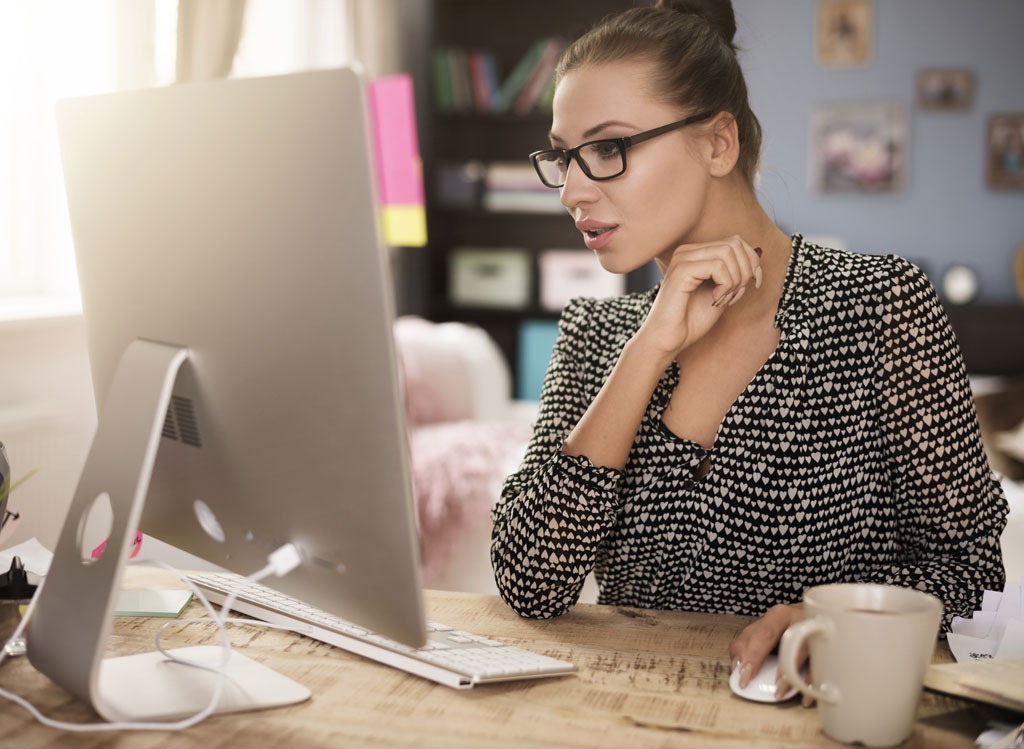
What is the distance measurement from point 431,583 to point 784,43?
3.00 metres

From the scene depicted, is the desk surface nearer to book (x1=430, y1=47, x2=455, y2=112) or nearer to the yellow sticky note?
the yellow sticky note

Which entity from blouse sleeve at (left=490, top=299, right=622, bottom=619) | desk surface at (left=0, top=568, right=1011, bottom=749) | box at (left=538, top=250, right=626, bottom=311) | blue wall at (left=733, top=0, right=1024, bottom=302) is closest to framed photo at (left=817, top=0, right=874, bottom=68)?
blue wall at (left=733, top=0, right=1024, bottom=302)

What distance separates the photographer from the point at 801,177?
4598 mm

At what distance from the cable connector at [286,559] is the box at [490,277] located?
13.0 feet

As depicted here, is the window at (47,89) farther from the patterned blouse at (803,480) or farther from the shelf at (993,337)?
the shelf at (993,337)

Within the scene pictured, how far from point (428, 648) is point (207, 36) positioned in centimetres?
225

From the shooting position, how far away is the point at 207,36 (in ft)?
9.05

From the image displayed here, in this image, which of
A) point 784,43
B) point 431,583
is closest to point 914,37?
point 784,43

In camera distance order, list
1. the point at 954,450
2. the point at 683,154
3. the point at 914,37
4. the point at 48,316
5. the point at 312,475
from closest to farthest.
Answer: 1. the point at 312,475
2. the point at 954,450
3. the point at 683,154
4. the point at 48,316
5. the point at 914,37

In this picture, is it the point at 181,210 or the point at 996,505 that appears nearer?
the point at 181,210

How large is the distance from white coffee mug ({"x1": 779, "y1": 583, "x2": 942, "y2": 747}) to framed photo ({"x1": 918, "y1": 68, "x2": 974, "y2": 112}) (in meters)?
4.10

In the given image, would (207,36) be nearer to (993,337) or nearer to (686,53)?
(686,53)

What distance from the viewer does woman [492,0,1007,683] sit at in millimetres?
1151

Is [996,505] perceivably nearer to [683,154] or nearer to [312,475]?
[683,154]
